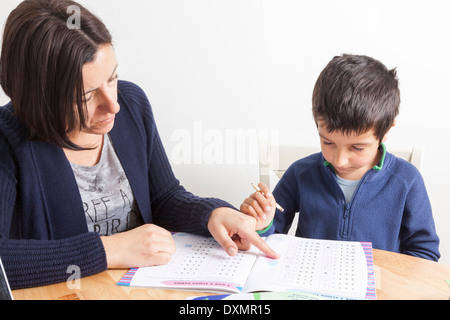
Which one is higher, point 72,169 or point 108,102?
point 108,102

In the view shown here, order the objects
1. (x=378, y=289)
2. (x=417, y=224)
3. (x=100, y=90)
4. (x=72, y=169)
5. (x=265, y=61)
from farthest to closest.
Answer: (x=265, y=61)
(x=417, y=224)
(x=72, y=169)
(x=100, y=90)
(x=378, y=289)

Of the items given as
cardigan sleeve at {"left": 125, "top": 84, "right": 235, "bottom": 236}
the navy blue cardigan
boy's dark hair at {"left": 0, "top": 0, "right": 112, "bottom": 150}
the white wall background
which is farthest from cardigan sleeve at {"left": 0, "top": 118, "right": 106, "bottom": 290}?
the white wall background

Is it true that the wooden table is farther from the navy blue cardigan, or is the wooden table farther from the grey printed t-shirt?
the grey printed t-shirt

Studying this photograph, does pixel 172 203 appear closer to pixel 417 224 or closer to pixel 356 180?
pixel 356 180

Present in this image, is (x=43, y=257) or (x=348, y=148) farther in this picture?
(x=348, y=148)

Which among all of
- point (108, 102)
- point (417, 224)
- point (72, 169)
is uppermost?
point (108, 102)

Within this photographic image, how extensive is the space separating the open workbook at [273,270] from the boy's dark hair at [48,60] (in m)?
0.35

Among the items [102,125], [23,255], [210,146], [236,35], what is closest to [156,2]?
[236,35]

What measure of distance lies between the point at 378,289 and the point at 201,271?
33 cm

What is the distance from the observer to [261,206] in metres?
1.08

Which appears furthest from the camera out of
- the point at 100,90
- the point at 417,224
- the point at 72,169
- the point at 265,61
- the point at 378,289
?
the point at 265,61

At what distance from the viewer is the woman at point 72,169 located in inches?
34.8

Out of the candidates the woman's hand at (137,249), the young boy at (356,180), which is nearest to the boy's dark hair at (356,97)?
the young boy at (356,180)

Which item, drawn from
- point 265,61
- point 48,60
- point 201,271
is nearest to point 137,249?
point 201,271
